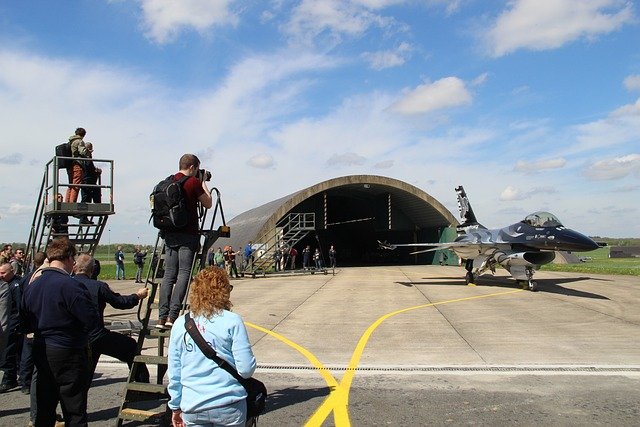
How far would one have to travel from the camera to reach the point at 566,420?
205 inches

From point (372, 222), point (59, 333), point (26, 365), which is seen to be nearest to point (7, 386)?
point (26, 365)

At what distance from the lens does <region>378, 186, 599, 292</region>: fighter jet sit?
61.1 ft

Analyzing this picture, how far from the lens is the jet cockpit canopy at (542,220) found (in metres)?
19.3

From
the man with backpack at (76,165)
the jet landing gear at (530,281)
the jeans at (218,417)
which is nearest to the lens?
the jeans at (218,417)

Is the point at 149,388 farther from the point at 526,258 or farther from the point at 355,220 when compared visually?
the point at 355,220

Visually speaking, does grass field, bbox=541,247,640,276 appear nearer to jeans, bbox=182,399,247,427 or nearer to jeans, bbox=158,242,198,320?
jeans, bbox=158,242,198,320

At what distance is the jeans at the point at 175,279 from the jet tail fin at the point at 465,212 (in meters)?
23.2

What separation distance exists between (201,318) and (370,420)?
2.73 metres

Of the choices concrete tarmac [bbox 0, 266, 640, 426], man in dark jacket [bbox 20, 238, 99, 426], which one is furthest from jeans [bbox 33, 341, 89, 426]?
concrete tarmac [bbox 0, 266, 640, 426]

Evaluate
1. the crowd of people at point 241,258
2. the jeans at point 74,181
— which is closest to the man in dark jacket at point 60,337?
the jeans at point 74,181

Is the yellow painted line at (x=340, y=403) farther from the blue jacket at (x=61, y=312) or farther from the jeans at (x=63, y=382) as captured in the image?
the blue jacket at (x=61, y=312)

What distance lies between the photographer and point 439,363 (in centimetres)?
798

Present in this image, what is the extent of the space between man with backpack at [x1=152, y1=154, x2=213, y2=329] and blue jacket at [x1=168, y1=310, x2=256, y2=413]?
2.00 meters

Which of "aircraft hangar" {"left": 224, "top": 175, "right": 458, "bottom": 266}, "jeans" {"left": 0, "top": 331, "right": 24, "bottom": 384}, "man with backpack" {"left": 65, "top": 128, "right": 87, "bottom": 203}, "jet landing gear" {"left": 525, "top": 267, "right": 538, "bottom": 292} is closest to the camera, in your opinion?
"jeans" {"left": 0, "top": 331, "right": 24, "bottom": 384}
